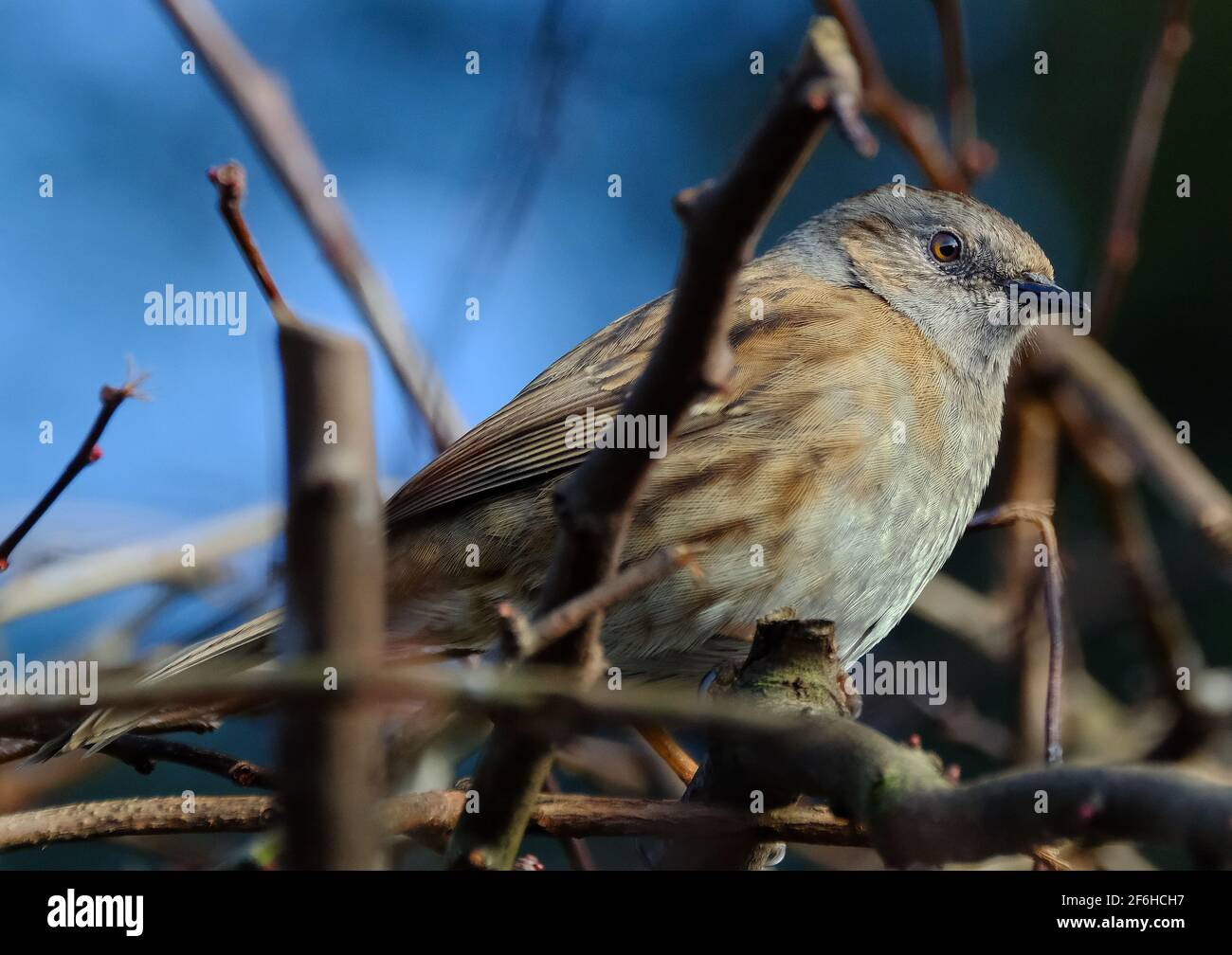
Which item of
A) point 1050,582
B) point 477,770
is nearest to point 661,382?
point 477,770

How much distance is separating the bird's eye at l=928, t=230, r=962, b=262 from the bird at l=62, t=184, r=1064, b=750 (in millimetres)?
646

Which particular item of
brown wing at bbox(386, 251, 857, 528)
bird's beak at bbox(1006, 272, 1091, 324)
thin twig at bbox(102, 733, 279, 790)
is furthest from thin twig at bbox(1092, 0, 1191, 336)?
thin twig at bbox(102, 733, 279, 790)

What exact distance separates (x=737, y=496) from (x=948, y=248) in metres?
1.92

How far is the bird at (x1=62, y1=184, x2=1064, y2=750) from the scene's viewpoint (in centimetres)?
381

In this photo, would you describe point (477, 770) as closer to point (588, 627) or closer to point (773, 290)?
point (588, 627)

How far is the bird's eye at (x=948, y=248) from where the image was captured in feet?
16.9

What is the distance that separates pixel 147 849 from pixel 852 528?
2272 millimetres

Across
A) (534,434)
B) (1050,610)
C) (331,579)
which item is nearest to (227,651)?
(534,434)

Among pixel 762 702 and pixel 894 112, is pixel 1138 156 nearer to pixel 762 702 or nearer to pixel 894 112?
pixel 894 112

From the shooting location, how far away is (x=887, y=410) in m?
4.14

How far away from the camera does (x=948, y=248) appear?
16.9ft

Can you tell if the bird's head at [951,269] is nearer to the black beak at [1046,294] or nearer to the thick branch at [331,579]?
the black beak at [1046,294]

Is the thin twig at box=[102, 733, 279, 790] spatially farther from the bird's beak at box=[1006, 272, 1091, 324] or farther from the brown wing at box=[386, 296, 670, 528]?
the bird's beak at box=[1006, 272, 1091, 324]
